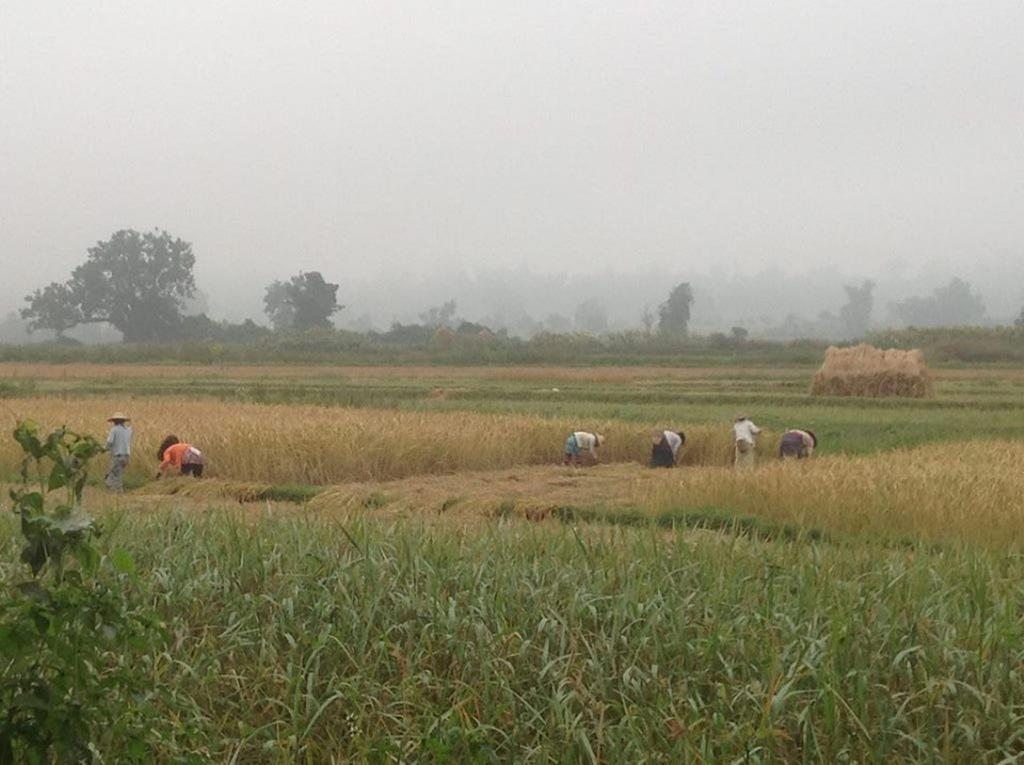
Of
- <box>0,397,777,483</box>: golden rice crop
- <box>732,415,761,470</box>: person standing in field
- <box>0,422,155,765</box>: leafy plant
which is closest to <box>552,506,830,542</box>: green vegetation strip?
<box>0,397,777,483</box>: golden rice crop

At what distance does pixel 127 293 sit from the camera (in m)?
75.1

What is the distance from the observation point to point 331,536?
607 centimetres

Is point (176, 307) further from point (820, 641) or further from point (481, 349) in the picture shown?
point (820, 641)

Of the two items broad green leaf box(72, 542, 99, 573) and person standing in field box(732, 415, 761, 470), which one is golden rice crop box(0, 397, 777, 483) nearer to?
person standing in field box(732, 415, 761, 470)

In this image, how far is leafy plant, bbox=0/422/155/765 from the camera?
3.05 m

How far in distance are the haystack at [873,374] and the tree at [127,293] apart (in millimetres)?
57478

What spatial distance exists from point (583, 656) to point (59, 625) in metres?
2.17

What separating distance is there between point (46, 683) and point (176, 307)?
77.6 metres

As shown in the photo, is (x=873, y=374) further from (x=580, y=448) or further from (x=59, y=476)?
(x=59, y=476)

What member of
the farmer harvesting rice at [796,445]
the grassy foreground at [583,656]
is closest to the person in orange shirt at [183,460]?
the grassy foreground at [583,656]

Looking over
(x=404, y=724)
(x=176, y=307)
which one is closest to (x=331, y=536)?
(x=404, y=724)

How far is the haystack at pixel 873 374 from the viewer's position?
26547mm

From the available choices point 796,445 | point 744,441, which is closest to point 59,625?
point 744,441

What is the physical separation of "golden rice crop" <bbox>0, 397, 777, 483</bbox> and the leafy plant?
9633mm
